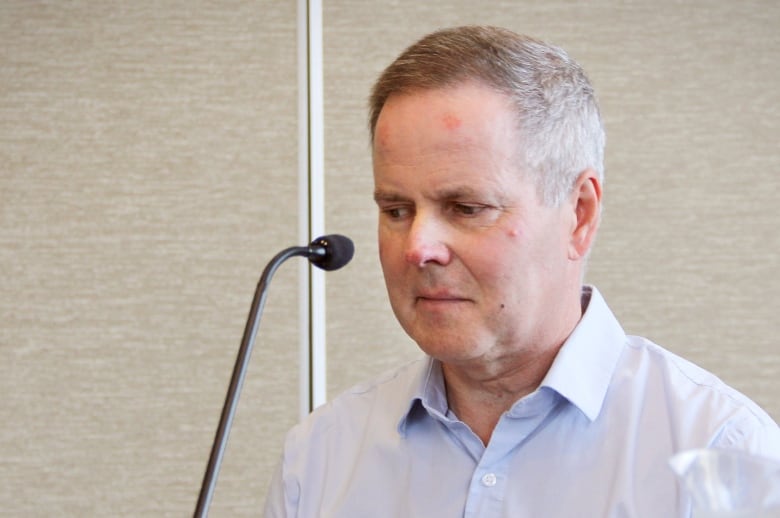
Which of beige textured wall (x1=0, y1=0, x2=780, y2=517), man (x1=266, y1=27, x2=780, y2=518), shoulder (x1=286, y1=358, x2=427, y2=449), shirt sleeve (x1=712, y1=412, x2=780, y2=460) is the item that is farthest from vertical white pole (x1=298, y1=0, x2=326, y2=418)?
shirt sleeve (x1=712, y1=412, x2=780, y2=460)

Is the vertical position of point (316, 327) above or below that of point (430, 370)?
below

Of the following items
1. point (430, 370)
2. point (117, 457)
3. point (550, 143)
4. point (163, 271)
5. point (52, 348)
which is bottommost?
point (117, 457)

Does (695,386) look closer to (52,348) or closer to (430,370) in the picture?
(430,370)

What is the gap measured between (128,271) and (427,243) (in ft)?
3.87

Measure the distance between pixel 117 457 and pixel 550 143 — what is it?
1313 millimetres

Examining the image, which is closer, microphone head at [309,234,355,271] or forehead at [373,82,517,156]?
forehead at [373,82,517,156]

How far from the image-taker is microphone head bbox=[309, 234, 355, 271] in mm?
1210

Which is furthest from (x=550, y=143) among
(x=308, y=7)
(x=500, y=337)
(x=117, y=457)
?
(x=117, y=457)

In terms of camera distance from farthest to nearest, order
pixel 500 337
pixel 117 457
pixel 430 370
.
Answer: pixel 117 457
pixel 430 370
pixel 500 337

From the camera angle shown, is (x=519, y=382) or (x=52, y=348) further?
(x=52, y=348)

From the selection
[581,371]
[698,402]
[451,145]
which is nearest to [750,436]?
[698,402]

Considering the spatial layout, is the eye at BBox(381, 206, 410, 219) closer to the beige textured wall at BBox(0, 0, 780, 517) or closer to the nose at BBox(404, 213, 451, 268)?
the nose at BBox(404, 213, 451, 268)

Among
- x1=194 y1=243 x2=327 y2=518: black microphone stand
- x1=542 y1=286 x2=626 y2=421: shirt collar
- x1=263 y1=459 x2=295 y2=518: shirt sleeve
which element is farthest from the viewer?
x1=263 y1=459 x2=295 y2=518: shirt sleeve

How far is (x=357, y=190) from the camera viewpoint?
213 centimetres
